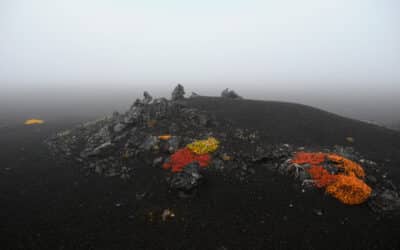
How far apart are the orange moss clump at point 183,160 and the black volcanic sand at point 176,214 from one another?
1.27 m

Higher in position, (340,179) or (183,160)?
(340,179)

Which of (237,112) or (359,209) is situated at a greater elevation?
(237,112)

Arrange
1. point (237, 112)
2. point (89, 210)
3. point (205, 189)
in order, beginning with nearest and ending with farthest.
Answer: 1. point (89, 210)
2. point (205, 189)
3. point (237, 112)

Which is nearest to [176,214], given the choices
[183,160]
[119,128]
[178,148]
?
[183,160]

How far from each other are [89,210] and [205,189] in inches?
312

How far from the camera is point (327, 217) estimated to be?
42.1 ft

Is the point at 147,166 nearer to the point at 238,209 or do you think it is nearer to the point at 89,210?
the point at 89,210

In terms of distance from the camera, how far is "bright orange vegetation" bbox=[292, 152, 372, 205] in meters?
14.1

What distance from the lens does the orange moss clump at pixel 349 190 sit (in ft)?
45.7

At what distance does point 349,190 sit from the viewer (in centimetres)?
1448

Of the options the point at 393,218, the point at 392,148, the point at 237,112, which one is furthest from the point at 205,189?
the point at 392,148

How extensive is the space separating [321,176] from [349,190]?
1884 millimetres

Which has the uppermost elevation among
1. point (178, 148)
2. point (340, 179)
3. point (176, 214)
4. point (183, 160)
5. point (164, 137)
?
point (164, 137)

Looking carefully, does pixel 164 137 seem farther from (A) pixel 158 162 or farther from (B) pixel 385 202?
(B) pixel 385 202
